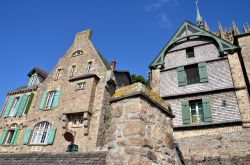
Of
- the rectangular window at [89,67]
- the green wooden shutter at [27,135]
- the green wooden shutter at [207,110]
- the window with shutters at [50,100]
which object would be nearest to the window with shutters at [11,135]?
the green wooden shutter at [27,135]

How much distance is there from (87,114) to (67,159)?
909 centimetres

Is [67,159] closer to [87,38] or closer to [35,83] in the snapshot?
[87,38]

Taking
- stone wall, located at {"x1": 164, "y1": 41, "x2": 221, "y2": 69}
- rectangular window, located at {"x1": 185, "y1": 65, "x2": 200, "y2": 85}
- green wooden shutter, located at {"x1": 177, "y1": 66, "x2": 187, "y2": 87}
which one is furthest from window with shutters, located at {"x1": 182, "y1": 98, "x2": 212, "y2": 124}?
stone wall, located at {"x1": 164, "y1": 41, "x2": 221, "y2": 69}

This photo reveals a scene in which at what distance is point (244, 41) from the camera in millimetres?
13797

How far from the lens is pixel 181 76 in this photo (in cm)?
1329

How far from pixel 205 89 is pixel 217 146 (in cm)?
343

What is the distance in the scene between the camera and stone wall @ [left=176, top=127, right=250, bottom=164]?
9656 mm

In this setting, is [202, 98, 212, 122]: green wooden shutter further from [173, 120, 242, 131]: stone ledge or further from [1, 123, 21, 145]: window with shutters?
[1, 123, 21, 145]: window with shutters

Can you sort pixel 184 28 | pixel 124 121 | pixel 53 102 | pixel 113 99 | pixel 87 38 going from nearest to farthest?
1. pixel 124 121
2. pixel 113 99
3. pixel 184 28
4. pixel 53 102
5. pixel 87 38

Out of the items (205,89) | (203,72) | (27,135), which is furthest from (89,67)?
(205,89)

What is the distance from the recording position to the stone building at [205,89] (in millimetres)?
10281

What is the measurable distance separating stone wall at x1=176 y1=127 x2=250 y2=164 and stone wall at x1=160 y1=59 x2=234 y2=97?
284cm

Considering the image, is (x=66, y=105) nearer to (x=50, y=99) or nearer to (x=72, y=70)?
(x=50, y=99)

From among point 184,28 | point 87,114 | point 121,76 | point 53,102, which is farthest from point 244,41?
point 53,102
